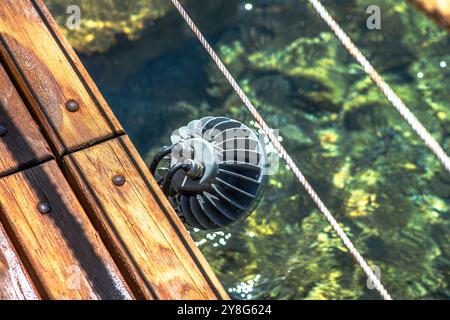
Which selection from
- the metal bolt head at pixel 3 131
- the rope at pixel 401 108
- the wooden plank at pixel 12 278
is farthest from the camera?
the metal bolt head at pixel 3 131

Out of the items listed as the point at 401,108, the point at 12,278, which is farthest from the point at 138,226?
the point at 401,108

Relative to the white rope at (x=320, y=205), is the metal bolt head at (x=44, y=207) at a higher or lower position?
higher

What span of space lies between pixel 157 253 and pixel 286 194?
10.1 ft

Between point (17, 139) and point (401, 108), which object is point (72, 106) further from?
point (401, 108)

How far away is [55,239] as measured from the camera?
174 cm

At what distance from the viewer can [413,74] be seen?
5.12m

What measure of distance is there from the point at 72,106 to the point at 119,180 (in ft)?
1.00

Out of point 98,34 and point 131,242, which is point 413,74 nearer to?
point 98,34

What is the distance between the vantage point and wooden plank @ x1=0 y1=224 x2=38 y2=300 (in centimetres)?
164

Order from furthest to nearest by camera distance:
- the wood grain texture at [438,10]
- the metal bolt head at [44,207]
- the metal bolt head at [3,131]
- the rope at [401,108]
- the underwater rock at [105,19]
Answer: the underwater rock at [105,19]
the metal bolt head at [3,131]
the metal bolt head at [44,207]
the rope at [401,108]
the wood grain texture at [438,10]

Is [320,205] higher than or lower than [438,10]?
lower

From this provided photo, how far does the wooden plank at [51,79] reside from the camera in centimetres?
197

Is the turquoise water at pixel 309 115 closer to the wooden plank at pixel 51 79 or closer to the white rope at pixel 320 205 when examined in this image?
the white rope at pixel 320 205

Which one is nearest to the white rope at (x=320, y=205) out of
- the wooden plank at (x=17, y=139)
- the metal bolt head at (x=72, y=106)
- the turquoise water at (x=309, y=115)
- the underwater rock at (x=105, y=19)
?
the metal bolt head at (x=72, y=106)
